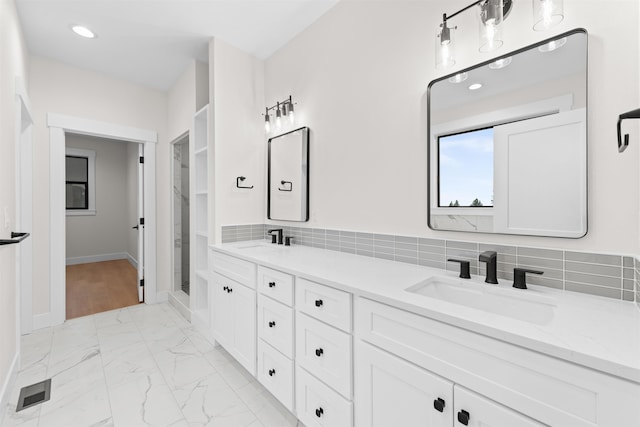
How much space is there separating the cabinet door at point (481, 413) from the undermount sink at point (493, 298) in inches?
16.0

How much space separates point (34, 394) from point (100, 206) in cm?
A: 501

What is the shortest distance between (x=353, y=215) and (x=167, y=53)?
251cm

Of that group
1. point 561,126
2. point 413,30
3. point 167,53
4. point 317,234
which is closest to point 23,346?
point 317,234

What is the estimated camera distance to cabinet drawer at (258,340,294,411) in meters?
1.54

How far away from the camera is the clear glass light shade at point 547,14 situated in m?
1.13

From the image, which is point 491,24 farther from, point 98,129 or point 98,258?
point 98,258

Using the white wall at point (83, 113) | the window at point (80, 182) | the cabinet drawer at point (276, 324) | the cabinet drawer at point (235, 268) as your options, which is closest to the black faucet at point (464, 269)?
the cabinet drawer at point (276, 324)

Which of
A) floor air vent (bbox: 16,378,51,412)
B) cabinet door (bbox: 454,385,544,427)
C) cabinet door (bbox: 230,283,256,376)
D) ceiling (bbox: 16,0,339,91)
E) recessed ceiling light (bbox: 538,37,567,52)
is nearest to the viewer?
cabinet door (bbox: 454,385,544,427)

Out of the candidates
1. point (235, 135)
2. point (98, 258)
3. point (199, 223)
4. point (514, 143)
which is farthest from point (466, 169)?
point (98, 258)

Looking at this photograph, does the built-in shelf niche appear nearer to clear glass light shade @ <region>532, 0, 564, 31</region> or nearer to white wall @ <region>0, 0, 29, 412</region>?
white wall @ <region>0, 0, 29, 412</region>

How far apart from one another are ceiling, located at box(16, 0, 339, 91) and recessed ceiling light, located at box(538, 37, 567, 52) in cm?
151

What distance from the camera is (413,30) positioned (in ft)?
5.39

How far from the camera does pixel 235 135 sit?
2559mm

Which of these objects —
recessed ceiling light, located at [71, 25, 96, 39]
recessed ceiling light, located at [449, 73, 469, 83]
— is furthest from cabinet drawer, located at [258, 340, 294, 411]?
recessed ceiling light, located at [71, 25, 96, 39]
